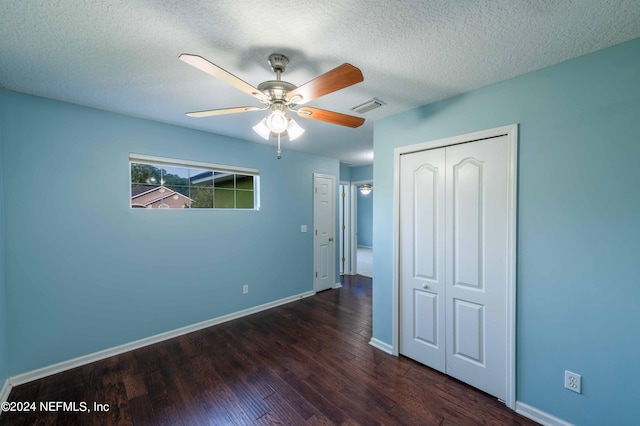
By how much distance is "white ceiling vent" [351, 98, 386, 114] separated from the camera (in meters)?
2.23

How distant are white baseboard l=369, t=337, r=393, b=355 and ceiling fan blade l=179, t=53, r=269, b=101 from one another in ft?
8.59

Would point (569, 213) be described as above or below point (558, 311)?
above

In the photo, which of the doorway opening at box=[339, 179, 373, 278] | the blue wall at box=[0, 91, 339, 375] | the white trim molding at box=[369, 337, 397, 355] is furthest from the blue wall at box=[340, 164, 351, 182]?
the white trim molding at box=[369, 337, 397, 355]

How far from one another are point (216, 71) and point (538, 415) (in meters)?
3.03

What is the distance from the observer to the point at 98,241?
7.97 ft

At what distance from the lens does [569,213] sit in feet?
5.38

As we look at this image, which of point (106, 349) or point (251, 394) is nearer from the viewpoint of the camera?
point (251, 394)

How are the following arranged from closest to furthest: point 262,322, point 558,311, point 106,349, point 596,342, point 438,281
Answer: point 596,342 → point 558,311 → point 438,281 → point 106,349 → point 262,322

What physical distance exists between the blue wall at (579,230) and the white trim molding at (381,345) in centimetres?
108

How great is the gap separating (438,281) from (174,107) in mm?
3023

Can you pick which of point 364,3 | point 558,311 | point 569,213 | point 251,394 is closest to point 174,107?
point 364,3

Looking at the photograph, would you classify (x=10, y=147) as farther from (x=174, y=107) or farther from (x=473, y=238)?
(x=473, y=238)

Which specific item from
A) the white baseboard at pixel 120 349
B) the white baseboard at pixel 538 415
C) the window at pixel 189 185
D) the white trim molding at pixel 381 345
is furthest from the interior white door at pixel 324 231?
the white baseboard at pixel 538 415

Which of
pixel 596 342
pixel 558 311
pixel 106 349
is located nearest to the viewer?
pixel 596 342
